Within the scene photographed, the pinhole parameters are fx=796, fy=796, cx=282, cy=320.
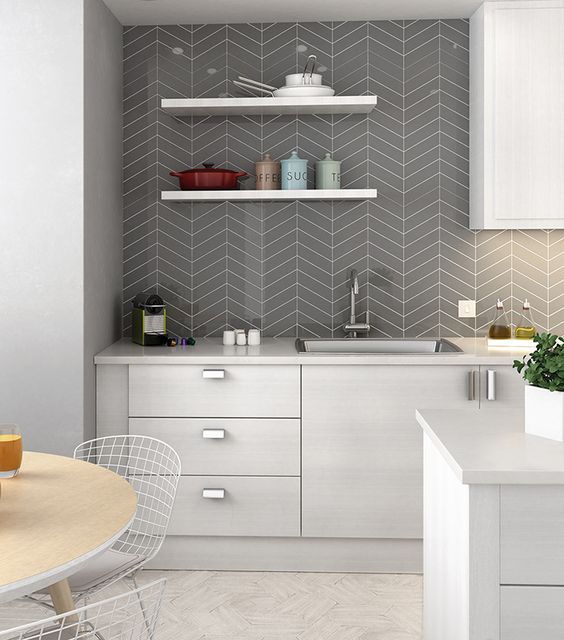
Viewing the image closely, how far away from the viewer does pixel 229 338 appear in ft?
12.0

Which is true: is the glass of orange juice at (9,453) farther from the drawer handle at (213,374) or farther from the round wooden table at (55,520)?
the drawer handle at (213,374)

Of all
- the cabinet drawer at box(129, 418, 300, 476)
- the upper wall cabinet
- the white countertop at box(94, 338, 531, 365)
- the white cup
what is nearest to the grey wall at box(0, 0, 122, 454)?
the white countertop at box(94, 338, 531, 365)

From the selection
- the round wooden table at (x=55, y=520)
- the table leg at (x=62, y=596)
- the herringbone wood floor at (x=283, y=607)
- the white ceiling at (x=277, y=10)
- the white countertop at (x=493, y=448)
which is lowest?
the herringbone wood floor at (x=283, y=607)

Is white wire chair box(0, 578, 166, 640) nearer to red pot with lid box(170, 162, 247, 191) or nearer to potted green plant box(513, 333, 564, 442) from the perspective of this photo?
potted green plant box(513, 333, 564, 442)

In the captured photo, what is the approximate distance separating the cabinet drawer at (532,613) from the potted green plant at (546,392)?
0.38 m

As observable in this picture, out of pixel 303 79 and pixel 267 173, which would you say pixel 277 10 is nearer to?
pixel 303 79

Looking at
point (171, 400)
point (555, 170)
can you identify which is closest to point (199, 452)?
point (171, 400)

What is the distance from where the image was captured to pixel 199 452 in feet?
10.9

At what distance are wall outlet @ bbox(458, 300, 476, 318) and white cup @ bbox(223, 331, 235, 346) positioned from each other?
1.14 m

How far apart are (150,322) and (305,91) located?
127 centimetres

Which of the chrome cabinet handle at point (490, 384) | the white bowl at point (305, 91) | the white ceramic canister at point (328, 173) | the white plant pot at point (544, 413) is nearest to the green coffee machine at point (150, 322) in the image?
the white ceramic canister at point (328, 173)

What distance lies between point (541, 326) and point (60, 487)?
2.66 meters

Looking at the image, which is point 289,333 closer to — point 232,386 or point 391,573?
point 232,386

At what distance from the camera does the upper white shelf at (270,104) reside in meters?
3.59
